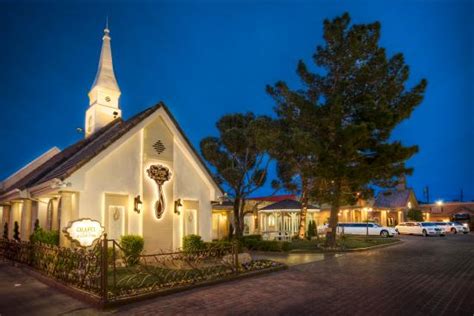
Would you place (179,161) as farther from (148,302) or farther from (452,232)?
(452,232)

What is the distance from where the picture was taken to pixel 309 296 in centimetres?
927

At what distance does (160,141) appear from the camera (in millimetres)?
16922

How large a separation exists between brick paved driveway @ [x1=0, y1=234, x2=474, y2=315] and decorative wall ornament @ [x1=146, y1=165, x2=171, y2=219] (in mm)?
5837

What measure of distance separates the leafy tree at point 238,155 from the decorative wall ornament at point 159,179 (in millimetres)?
9489

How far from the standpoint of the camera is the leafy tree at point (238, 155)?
26.8 meters


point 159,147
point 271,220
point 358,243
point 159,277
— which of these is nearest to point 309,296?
point 159,277

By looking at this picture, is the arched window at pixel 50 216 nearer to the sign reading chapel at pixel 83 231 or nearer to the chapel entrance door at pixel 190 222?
the sign reading chapel at pixel 83 231

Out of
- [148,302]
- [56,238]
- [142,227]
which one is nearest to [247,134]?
[142,227]

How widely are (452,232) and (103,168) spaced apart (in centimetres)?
4507

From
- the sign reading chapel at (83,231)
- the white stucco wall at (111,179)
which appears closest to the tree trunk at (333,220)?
the white stucco wall at (111,179)

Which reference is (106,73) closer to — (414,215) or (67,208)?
(67,208)

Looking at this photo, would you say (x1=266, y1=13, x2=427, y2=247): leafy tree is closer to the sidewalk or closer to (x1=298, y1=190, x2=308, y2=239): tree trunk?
(x1=298, y1=190, x2=308, y2=239): tree trunk

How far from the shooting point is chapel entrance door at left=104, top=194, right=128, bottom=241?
47.3 ft

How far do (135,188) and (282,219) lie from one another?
809 inches
